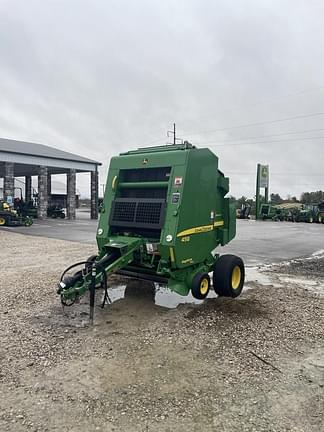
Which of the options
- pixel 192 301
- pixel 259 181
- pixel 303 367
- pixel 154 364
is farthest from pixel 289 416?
pixel 259 181

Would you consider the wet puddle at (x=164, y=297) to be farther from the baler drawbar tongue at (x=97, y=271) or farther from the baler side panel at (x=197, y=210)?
the baler drawbar tongue at (x=97, y=271)

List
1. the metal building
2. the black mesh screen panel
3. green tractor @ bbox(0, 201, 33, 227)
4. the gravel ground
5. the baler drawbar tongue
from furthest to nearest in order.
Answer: the metal building, green tractor @ bbox(0, 201, 33, 227), the black mesh screen panel, the baler drawbar tongue, the gravel ground

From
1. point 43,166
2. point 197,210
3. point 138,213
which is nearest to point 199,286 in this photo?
point 197,210

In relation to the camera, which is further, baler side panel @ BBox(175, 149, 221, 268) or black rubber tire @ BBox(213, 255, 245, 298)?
black rubber tire @ BBox(213, 255, 245, 298)

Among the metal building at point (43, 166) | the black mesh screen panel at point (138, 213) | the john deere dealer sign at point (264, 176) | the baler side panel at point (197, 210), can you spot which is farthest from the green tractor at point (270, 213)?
the black mesh screen panel at point (138, 213)

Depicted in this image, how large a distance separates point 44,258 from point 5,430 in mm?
7947

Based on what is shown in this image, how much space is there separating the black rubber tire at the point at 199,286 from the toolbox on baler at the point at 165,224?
1cm

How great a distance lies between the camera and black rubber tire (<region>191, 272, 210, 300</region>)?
18.3ft

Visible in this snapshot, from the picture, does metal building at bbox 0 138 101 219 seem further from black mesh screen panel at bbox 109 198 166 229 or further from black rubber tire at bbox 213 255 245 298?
black rubber tire at bbox 213 255 245 298

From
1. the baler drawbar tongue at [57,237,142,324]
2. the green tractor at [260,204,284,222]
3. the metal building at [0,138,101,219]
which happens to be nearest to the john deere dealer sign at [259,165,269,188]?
the green tractor at [260,204,284,222]

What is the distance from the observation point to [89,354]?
407cm

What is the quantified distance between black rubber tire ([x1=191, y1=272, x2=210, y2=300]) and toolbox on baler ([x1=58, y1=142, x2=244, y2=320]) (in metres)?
0.01

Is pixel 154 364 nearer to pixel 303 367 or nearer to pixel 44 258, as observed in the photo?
pixel 303 367

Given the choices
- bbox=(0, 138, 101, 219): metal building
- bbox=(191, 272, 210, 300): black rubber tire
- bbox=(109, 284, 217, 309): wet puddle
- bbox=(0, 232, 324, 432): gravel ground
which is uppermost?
bbox=(0, 138, 101, 219): metal building
